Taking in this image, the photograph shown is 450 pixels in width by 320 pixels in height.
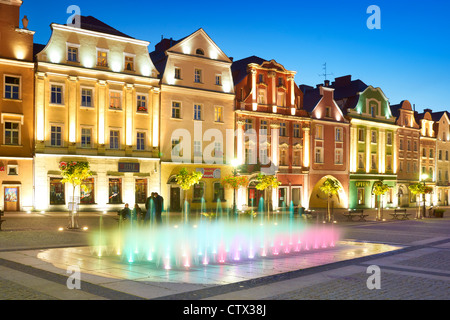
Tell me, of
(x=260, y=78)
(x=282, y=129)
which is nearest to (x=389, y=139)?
(x=282, y=129)

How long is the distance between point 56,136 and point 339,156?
3031 centimetres

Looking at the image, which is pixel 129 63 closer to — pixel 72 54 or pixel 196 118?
pixel 72 54

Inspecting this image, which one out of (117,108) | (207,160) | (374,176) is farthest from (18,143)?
(374,176)

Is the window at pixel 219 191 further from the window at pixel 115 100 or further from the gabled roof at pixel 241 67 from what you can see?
the window at pixel 115 100

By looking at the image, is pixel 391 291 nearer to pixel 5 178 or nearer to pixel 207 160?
pixel 5 178

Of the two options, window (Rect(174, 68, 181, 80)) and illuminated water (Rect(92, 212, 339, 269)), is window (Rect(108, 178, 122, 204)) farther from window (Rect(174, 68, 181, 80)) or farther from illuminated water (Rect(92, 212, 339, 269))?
illuminated water (Rect(92, 212, 339, 269))

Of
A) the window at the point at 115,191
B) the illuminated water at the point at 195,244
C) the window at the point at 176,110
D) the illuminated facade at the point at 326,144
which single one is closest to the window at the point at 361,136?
the illuminated facade at the point at 326,144

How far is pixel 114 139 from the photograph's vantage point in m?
35.9

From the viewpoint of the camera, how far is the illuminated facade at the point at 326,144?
1898 inches

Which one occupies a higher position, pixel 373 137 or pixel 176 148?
pixel 373 137

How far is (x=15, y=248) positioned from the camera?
15211 mm

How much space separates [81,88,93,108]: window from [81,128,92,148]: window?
1854 mm

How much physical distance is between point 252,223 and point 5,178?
1716 cm

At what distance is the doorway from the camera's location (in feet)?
103
